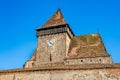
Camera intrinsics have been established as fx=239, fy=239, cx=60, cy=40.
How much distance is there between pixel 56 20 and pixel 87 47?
7.70 m

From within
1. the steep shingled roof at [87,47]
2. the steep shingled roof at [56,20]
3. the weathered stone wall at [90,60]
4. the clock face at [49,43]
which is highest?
the steep shingled roof at [56,20]

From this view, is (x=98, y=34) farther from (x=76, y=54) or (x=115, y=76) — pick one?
(x=115, y=76)

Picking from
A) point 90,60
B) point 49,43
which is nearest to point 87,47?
point 90,60

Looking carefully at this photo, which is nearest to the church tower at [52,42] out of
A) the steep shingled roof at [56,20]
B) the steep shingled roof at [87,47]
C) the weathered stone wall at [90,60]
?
the steep shingled roof at [56,20]

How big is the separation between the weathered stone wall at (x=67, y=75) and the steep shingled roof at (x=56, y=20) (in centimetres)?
1805

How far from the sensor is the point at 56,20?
36688 millimetres

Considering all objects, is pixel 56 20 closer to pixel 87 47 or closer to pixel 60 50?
pixel 60 50

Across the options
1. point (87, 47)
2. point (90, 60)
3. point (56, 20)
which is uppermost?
point (56, 20)

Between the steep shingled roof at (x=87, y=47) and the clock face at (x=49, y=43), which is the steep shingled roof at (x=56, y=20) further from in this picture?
the steep shingled roof at (x=87, y=47)

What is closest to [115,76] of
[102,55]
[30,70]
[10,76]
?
[30,70]

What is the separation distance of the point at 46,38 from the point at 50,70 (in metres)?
18.2

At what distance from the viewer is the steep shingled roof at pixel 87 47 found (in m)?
30.0

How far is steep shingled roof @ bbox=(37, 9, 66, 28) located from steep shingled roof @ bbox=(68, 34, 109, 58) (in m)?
3.34

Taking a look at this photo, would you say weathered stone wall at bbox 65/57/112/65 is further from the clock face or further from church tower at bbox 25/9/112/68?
the clock face
